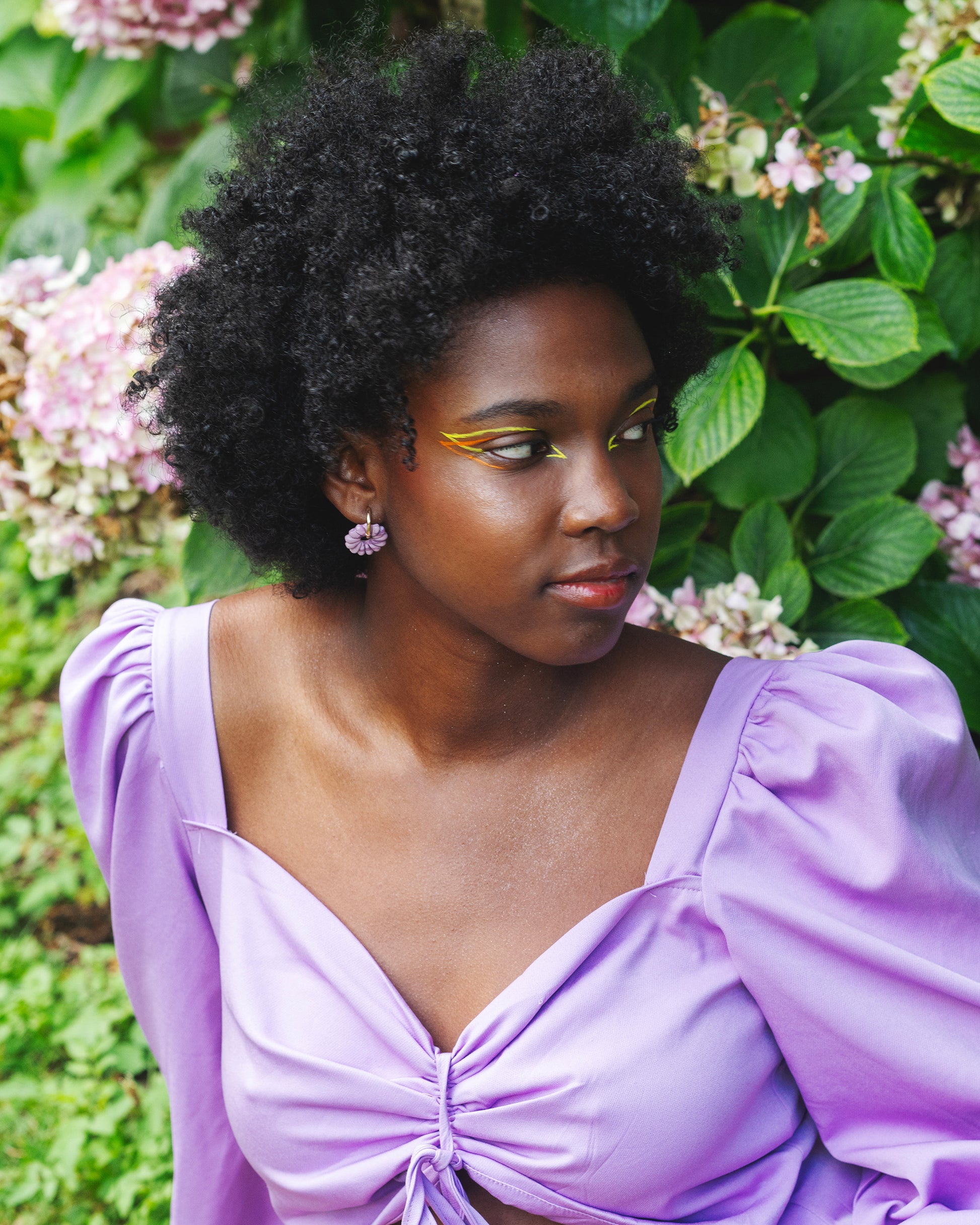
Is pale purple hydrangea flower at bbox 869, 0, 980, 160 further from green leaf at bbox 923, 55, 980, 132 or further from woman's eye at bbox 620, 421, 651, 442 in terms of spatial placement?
woman's eye at bbox 620, 421, 651, 442

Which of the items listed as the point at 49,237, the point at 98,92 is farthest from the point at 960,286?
the point at 98,92

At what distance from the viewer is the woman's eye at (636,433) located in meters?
1.37

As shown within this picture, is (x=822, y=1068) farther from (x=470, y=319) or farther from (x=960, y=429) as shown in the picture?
(x=960, y=429)

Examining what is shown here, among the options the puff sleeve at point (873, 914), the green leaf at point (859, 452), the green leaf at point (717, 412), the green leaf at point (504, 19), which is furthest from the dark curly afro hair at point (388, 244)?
the green leaf at point (504, 19)

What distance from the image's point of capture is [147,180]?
3.66 metres

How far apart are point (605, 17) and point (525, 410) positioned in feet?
3.78

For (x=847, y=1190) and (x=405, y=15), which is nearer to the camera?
(x=847, y=1190)

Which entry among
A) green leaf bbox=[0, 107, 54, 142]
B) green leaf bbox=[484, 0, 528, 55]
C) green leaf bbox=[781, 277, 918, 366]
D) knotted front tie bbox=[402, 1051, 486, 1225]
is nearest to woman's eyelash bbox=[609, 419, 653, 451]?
green leaf bbox=[781, 277, 918, 366]

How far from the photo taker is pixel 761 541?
211 centimetres

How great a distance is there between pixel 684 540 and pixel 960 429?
0.54 meters

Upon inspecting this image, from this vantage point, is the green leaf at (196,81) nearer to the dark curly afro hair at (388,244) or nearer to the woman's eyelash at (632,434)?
the dark curly afro hair at (388,244)

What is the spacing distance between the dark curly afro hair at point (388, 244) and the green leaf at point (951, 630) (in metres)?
0.83

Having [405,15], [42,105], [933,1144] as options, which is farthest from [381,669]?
[42,105]

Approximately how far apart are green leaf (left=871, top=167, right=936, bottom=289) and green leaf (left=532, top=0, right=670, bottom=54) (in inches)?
19.5
